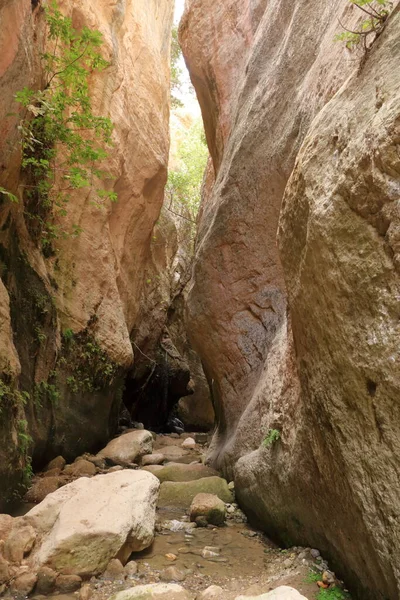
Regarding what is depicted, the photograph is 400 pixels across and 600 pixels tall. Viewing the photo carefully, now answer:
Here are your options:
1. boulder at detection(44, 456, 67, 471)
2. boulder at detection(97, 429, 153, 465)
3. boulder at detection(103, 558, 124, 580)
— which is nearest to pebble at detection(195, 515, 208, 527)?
boulder at detection(103, 558, 124, 580)

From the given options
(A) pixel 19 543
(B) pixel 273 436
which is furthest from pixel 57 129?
(A) pixel 19 543

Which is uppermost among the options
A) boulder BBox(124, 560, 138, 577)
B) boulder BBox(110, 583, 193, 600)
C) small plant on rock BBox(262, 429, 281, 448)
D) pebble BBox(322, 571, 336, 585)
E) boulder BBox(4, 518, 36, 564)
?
small plant on rock BBox(262, 429, 281, 448)

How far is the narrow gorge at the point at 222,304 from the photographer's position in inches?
121

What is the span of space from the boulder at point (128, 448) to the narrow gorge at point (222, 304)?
42 millimetres

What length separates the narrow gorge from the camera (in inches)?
121

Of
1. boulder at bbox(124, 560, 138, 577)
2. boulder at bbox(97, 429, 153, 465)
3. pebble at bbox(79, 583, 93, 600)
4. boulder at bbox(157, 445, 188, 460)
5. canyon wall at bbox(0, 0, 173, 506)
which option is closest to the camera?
pebble at bbox(79, 583, 93, 600)

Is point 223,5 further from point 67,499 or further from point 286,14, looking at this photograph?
point 67,499

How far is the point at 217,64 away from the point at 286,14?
3.85 m

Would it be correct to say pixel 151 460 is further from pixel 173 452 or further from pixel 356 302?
pixel 356 302

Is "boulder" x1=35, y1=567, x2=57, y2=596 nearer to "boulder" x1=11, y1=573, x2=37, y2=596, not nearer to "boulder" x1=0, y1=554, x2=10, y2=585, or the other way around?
"boulder" x1=11, y1=573, x2=37, y2=596

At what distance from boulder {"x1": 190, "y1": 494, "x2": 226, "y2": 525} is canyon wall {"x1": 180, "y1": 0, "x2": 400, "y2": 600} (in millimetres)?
366

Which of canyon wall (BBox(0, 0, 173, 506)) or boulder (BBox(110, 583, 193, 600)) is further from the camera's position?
canyon wall (BBox(0, 0, 173, 506))

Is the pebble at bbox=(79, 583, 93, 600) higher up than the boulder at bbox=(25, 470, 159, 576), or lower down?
lower down

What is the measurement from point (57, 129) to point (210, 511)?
232 inches
